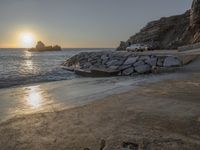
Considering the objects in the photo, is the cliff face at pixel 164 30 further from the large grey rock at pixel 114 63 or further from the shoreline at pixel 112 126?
the shoreline at pixel 112 126

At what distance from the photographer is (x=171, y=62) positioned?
17.2 meters

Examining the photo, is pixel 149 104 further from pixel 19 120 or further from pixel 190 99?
pixel 19 120

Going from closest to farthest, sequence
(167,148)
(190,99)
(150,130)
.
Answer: (167,148) → (150,130) → (190,99)

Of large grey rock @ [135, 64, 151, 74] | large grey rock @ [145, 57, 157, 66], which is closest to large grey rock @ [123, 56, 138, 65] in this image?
large grey rock @ [145, 57, 157, 66]

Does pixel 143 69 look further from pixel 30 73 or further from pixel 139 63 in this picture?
pixel 30 73

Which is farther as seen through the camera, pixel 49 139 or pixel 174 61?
pixel 174 61

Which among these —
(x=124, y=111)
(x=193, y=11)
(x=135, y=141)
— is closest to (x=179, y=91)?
(x=124, y=111)

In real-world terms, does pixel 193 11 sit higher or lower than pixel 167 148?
higher

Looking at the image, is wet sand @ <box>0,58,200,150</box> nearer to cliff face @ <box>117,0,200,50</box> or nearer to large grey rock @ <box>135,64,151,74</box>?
large grey rock @ <box>135,64,151,74</box>

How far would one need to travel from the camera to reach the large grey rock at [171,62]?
16.9 m

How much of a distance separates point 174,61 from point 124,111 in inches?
467

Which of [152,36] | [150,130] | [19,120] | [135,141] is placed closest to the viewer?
[135,141]

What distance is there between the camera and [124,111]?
6469 millimetres

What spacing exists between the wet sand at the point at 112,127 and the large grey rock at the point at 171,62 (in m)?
9.61
